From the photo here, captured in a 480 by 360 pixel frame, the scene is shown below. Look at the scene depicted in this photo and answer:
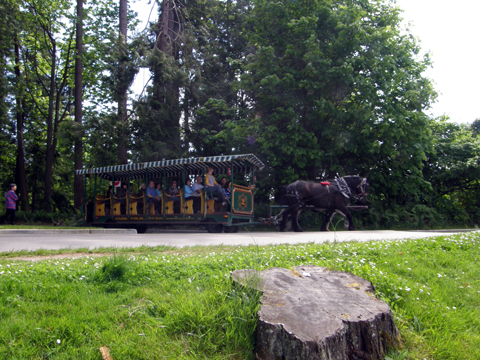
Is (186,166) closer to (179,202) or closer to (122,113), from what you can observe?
(179,202)

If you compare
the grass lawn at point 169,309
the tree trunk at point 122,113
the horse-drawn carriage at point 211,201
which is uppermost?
the tree trunk at point 122,113

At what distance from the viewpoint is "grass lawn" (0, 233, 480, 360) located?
3182mm

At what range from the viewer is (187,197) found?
15.6 metres

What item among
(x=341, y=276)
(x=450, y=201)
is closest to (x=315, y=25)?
(x=450, y=201)

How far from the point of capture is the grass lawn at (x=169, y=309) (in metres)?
3.18

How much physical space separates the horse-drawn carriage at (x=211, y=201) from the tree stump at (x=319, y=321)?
10965 millimetres

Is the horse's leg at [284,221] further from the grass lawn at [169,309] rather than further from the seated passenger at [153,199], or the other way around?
the grass lawn at [169,309]

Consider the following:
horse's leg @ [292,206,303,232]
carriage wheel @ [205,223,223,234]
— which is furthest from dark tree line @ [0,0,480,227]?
carriage wheel @ [205,223,223,234]

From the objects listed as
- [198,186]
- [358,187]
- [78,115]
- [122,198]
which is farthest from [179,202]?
[78,115]

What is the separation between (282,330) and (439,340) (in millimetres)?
1627

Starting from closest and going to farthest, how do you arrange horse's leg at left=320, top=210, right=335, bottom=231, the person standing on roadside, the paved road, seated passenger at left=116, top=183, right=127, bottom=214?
the paved road → horse's leg at left=320, top=210, right=335, bottom=231 → the person standing on roadside → seated passenger at left=116, top=183, right=127, bottom=214

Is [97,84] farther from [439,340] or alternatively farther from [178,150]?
Answer: [439,340]

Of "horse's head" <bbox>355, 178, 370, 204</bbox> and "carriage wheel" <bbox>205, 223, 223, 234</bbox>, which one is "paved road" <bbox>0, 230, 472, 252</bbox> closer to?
"carriage wheel" <bbox>205, 223, 223, 234</bbox>

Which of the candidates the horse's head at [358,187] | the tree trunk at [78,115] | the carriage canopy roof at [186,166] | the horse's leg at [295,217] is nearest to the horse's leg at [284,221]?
the horse's leg at [295,217]
